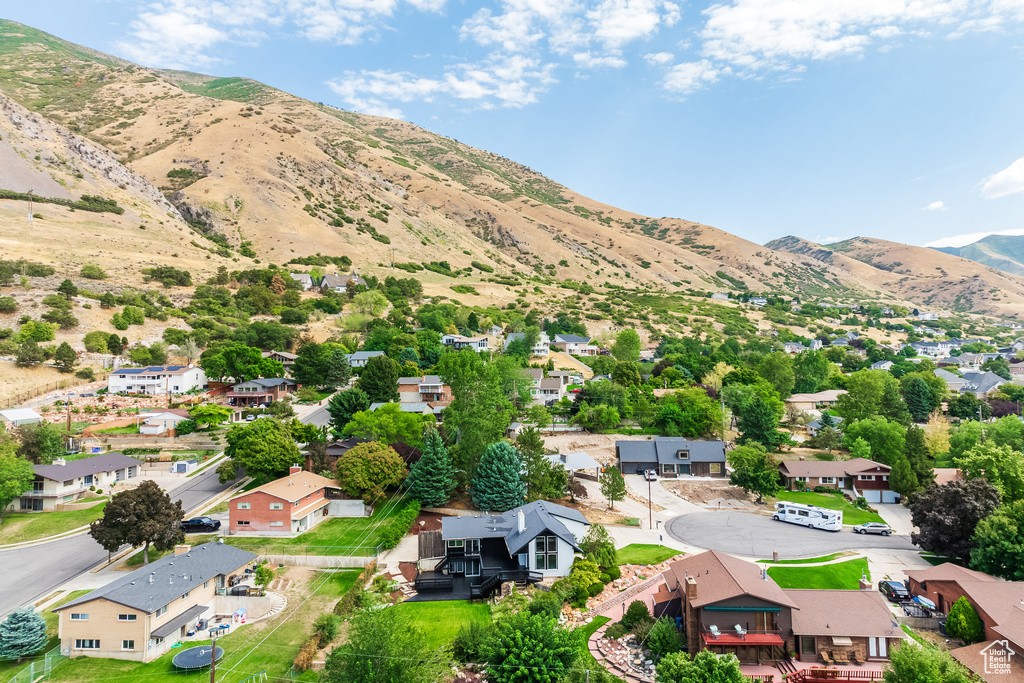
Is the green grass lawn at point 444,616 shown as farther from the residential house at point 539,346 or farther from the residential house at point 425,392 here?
the residential house at point 539,346

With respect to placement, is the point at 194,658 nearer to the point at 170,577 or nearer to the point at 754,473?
the point at 170,577

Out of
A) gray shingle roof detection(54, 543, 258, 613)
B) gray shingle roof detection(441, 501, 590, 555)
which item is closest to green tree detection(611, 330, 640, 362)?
gray shingle roof detection(441, 501, 590, 555)

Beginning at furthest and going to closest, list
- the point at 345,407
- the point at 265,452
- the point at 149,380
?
the point at 149,380, the point at 345,407, the point at 265,452

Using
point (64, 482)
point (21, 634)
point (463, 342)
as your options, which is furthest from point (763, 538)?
point (463, 342)

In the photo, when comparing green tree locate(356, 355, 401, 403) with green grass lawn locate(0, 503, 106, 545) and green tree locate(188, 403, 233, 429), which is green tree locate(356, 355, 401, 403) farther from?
green grass lawn locate(0, 503, 106, 545)

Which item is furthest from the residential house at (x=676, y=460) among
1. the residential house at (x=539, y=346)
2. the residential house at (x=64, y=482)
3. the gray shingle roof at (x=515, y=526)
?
the residential house at (x=64, y=482)

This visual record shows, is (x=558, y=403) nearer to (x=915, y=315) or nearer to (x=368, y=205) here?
(x=368, y=205)
